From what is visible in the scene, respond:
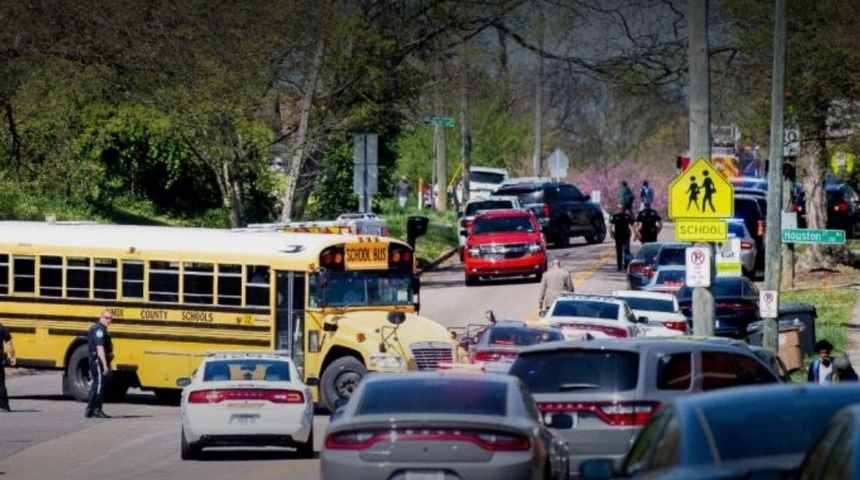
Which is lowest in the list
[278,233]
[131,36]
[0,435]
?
[0,435]

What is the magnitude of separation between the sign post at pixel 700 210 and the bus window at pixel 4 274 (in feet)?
38.7

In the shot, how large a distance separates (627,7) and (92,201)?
16.1m

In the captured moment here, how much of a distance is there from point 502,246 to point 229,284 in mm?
20094

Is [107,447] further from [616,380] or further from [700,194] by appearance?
[616,380]

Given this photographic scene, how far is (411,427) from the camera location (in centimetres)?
1477

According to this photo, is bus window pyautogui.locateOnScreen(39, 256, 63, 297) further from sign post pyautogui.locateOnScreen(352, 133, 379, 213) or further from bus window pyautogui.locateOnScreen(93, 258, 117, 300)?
sign post pyautogui.locateOnScreen(352, 133, 379, 213)

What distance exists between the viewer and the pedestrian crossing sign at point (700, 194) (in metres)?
27.5

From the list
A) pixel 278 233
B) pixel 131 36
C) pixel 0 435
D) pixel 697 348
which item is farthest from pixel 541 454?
pixel 131 36

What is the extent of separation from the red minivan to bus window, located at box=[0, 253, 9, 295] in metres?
19.4

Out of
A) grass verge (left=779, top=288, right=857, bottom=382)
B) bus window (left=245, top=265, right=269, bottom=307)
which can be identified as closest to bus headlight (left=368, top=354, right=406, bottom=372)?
bus window (left=245, top=265, right=269, bottom=307)

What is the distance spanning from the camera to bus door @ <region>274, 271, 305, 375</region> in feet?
101

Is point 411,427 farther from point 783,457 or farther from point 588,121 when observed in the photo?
point 588,121

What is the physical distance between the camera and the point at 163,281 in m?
32.2

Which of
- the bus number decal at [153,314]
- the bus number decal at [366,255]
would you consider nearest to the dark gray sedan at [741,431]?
the bus number decal at [366,255]
